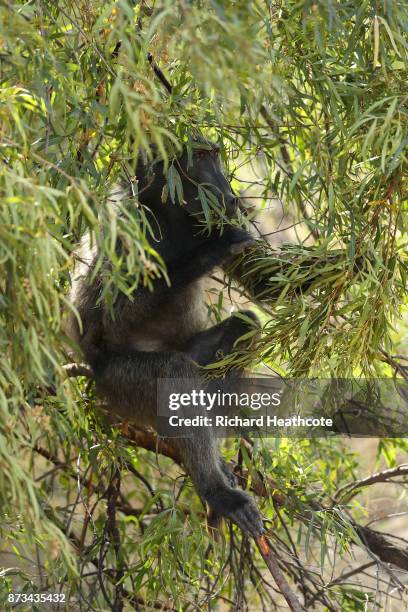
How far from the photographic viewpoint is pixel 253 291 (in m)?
3.77

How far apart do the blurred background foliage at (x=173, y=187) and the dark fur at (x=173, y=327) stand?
17 cm

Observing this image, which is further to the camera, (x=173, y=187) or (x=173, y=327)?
(x=173, y=327)

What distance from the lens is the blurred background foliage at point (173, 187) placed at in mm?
2109

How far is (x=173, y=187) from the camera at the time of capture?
2.90 metres

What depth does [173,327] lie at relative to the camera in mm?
4094

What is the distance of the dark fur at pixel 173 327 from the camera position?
11.3ft

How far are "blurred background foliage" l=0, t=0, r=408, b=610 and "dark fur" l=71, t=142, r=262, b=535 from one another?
0.17 metres

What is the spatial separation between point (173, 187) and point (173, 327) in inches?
51.4

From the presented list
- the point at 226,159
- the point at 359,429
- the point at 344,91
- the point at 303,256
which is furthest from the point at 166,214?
the point at 359,429

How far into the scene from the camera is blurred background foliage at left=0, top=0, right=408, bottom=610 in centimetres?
211

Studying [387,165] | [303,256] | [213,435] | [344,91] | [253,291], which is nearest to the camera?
[387,165]

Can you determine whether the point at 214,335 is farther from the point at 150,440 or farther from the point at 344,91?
the point at 344,91

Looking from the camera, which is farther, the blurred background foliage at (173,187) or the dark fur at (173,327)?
the dark fur at (173,327)

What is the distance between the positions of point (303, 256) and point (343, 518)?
43.2 inches
